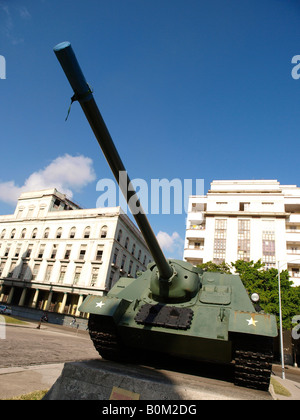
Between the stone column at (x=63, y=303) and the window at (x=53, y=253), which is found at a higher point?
the window at (x=53, y=253)

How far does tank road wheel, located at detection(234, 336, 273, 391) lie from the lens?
432cm

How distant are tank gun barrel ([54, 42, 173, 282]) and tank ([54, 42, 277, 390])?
11 millimetres

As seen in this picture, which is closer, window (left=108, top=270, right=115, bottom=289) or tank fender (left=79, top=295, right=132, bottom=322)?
tank fender (left=79, top=295, right=132, bottom=322)

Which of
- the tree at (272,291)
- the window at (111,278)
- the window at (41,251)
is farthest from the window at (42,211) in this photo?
the tree at (272,291)

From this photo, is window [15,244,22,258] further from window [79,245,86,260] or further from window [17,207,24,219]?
window [79,245,86,260]

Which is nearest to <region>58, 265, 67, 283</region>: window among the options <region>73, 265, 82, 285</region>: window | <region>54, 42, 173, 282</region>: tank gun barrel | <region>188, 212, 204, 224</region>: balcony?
<region>73, 265, 82, 285</region>: window

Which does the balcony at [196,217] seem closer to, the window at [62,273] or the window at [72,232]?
the window at [72,232]

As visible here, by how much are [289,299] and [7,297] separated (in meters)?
33.2

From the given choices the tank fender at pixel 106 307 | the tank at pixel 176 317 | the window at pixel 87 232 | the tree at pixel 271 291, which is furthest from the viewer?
the window at pixel 87 232

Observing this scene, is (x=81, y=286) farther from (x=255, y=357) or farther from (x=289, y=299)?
(x=255, y=357)

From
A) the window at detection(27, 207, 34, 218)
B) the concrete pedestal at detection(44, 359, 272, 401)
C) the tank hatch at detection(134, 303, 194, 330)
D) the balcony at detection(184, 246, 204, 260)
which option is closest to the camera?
the concrete pedestal at detection(44, 359, 272, 401)

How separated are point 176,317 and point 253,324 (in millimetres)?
1323

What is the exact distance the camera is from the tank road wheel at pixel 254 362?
170 inches

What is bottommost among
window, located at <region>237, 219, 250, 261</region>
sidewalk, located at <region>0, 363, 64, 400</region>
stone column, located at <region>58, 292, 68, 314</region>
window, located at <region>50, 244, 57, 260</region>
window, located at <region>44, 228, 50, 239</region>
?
sidewalk, located at <region>0, 363, 64, 400</region>
